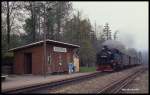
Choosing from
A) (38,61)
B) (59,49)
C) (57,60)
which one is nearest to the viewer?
(38,61)

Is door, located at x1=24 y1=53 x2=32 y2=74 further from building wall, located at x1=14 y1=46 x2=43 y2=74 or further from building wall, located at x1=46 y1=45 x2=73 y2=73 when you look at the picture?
building wall, located at x1=46 y1=45 x2=73 y2=73

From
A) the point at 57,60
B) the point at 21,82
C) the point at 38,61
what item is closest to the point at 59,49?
the point at 57,60

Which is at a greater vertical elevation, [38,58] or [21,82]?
[38,58]

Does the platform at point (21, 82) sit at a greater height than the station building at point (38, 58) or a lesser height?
lesser

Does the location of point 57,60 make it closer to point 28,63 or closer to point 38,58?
point 38,58

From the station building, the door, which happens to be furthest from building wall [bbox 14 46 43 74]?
the door

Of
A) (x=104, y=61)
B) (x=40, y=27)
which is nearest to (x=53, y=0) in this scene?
(x=40, y=27)

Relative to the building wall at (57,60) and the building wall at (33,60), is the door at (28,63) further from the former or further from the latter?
the building wall at (57,60)

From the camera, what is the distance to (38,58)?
37.4m

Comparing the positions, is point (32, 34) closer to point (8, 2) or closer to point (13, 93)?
point (8, 2)

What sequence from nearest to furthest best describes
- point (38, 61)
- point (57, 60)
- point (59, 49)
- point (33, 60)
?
point (38, 61) → point (33, 60) → point (57, 60) → point (59, 49)

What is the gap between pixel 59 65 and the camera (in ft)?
132

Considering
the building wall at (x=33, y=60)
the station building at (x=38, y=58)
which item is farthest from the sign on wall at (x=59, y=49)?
the building wall at (x=33, y=60)

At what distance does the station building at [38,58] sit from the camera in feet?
122
